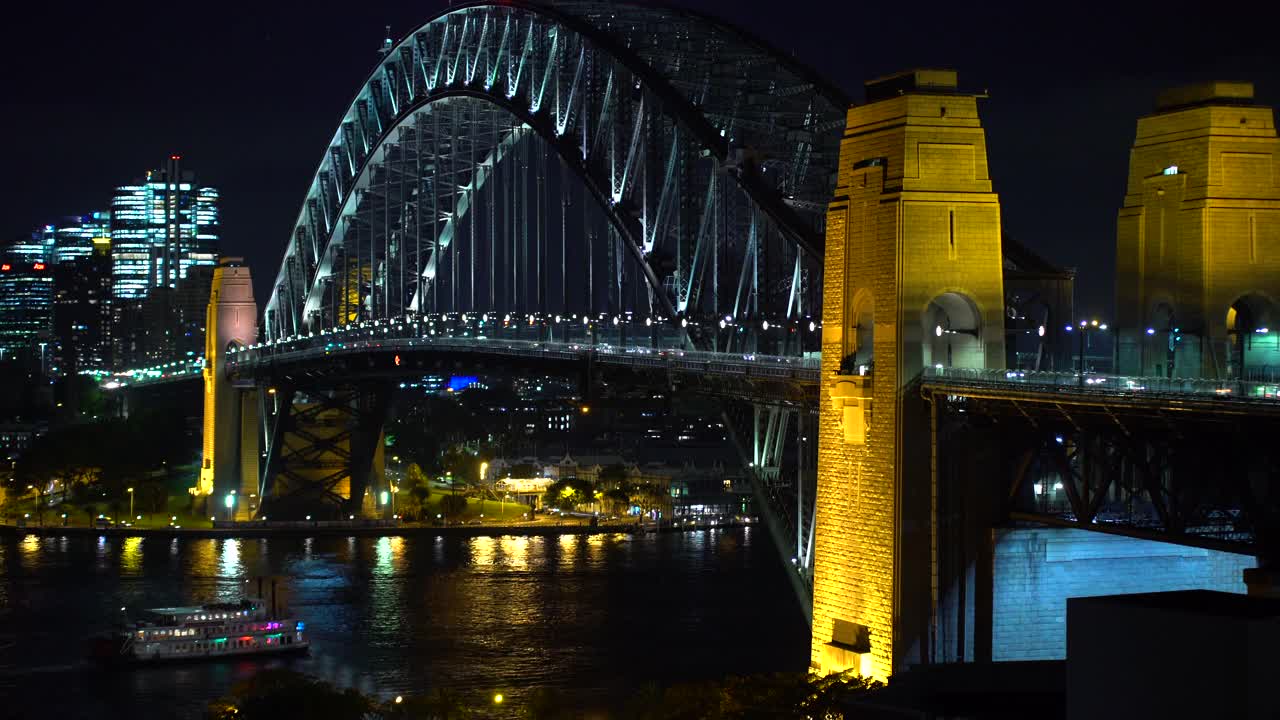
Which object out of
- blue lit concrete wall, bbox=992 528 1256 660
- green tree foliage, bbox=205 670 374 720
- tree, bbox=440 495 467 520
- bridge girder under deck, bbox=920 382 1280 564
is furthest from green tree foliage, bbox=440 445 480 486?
blue lit concrete wall, bbox=992 528 1256 660

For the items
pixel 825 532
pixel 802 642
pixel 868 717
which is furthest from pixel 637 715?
pixel 802 642

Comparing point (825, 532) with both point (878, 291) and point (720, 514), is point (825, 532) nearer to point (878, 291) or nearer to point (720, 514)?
point (878, 291)

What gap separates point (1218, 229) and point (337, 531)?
59.5m

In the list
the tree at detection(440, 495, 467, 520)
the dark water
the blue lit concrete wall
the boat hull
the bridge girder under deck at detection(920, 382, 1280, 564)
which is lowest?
the boat hull

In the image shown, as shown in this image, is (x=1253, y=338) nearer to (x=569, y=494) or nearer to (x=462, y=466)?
(x=569, y=494)

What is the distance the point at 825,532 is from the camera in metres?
30.6

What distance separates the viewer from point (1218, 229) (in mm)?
29703

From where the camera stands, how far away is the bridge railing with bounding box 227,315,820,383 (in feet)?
126

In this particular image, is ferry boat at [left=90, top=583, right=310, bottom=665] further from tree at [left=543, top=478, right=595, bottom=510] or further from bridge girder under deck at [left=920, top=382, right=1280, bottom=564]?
tree at [left=543, top=478, right=595, bottom=510]

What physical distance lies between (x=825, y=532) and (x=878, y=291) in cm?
383

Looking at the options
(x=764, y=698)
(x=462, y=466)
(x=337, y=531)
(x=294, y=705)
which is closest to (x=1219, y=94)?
(x=764, y=698)

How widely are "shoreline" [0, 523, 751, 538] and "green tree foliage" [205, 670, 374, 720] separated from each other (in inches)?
1880

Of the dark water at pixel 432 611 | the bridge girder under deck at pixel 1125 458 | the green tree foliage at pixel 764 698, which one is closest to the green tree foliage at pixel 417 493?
the dark water at pixel 432 611

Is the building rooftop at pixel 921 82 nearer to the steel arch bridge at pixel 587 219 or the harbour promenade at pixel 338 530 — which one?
the steel arch bridge at pixel 587 219
